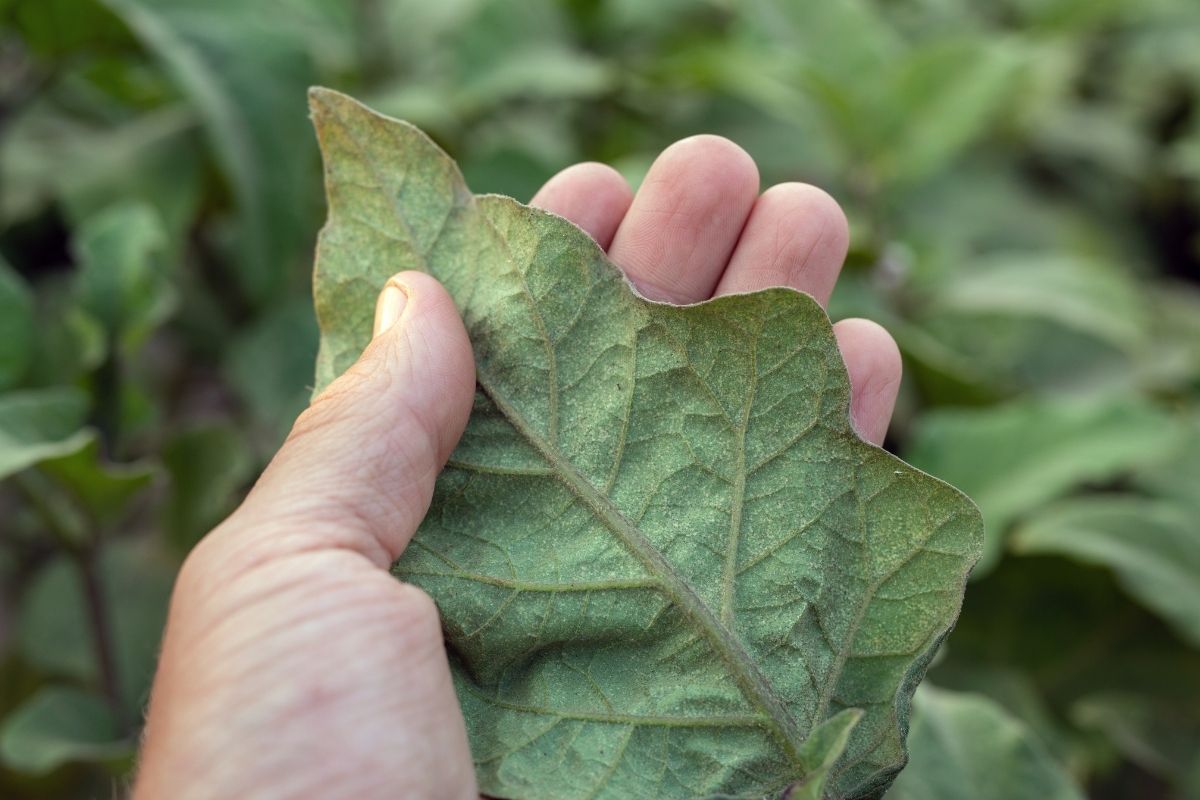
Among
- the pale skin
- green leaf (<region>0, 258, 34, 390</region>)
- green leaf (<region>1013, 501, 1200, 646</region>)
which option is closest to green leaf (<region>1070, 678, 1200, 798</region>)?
green leaf (<region>1013, 501, 1200, 646</region>)

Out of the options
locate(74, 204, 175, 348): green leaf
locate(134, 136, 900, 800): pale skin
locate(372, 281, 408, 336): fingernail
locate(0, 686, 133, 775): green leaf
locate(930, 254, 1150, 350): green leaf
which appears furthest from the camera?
locate(930, 254, 1150, 350): green leaf

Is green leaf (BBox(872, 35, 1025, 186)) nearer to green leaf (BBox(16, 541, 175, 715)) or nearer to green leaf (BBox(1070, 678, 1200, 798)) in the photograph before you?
green leaf (BBox(1070, 678, 1200, 798))

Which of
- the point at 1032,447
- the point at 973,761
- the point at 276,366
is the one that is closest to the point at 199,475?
the point at 276,366

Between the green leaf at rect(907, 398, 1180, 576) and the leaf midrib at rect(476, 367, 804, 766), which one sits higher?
the leaf midrib at rect(476, 367, 804, 766)

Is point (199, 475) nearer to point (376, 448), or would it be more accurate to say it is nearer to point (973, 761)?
point (376, 448)

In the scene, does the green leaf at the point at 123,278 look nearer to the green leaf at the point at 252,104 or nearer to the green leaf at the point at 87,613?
the green leaf at the point at 252,104

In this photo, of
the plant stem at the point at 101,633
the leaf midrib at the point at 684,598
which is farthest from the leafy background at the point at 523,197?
the leaf midrib at the point at 684,598
